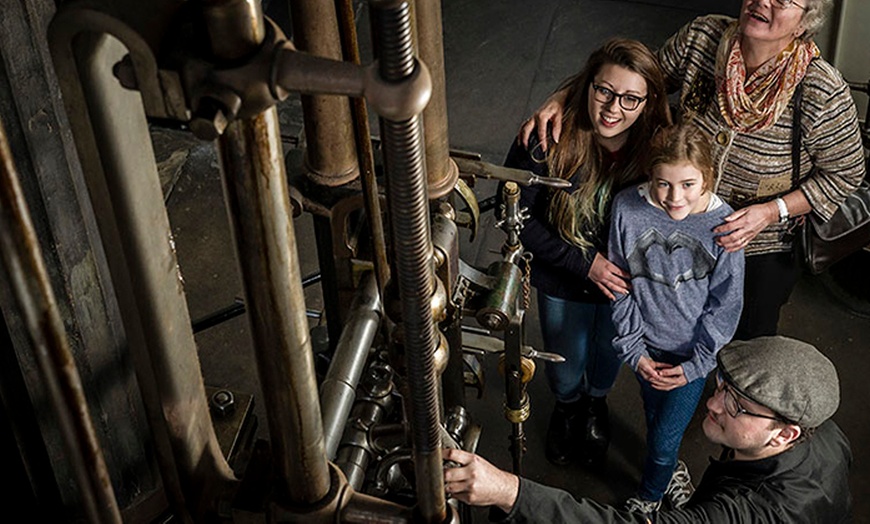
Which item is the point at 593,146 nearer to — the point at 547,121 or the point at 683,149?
the point at 547,121

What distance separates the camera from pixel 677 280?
A: 2609mm

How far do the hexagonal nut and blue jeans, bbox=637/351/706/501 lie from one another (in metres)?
1.59

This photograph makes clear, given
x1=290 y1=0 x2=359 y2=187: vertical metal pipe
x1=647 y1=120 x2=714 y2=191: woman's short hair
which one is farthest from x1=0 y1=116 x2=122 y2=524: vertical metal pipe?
x1=647 y1=120 x2=714 y2=191: woman's short hair

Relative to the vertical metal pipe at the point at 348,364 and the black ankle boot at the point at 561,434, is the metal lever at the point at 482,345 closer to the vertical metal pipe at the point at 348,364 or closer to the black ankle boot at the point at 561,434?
the vertical metal pipe at the point at 348,364

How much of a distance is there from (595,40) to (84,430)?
4.30 metres

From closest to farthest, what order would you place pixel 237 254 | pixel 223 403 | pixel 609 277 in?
pixel 237 254
pixel 223 403
pixel 609 277

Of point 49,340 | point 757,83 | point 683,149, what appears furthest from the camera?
point 757,83

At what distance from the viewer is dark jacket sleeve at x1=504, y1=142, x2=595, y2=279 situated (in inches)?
106

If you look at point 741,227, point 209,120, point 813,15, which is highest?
point 209,120

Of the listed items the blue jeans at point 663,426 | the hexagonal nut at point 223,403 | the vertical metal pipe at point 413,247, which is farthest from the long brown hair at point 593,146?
the vertical metal pipe at point 413,247

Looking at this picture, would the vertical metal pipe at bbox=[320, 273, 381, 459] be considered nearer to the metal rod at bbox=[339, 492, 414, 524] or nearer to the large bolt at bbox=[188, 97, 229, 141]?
the metal rod at bbox=[339, 492, 414, 524]

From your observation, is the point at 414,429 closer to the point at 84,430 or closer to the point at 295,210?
the point at 84,430

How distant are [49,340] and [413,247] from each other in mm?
294

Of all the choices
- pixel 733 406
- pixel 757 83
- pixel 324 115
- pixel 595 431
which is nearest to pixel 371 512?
pixel 324 115
